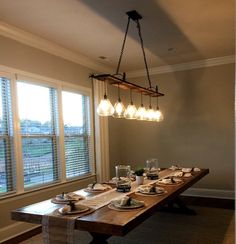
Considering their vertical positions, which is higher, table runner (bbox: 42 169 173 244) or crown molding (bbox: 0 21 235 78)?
crown molding (bbox: 0 21 235 78)

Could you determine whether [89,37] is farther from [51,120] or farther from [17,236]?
[17,236]

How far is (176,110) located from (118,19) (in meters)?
2.90

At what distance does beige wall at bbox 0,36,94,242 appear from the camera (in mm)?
3488

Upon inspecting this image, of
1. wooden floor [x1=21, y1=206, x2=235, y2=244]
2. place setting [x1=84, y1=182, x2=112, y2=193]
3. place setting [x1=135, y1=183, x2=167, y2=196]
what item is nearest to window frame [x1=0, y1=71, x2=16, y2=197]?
wooden floor [x1=21, y1=206, x2=235, y2=244]

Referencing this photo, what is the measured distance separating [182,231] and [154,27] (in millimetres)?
2674

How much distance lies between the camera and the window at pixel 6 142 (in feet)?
11.5

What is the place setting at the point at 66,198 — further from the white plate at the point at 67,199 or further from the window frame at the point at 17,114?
the window frame at the point at 17,114

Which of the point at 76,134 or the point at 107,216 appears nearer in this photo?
the point at 107,216

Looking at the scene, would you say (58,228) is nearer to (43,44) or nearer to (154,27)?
(154,27)

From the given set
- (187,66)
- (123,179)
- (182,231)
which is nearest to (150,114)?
(123,179)

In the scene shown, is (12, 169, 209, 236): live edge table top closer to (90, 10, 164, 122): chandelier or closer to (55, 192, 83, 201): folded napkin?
(55, 192, 83, 201): folded napkin

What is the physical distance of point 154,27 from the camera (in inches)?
141

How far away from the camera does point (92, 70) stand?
5289mm

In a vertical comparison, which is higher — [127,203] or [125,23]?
[125,23]
